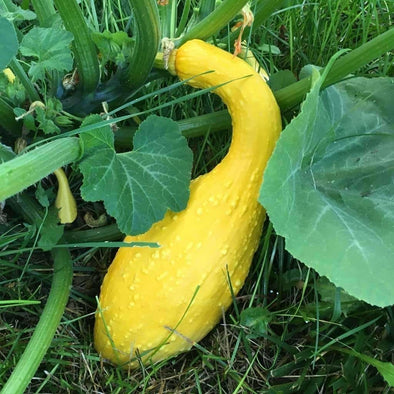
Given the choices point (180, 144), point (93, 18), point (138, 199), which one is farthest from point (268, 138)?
point (93, 18)

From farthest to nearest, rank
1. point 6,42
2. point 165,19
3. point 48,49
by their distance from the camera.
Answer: point 165,19 < point 48,49 < point 6,42

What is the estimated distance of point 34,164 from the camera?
1274 millimetres

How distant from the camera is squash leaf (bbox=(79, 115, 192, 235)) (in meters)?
1.42

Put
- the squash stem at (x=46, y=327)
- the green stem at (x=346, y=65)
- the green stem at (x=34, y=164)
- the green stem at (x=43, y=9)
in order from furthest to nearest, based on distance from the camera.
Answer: the green stem at (x=43, y=9) < the green stem at (x=346, y=65) < the squash stem at (x=46, y=327) < the green stem at (x=34, y=164)

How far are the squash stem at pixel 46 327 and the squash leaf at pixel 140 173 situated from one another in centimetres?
23

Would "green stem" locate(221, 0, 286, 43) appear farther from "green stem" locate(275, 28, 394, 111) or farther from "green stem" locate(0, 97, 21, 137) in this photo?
"green stem" locate(0, 97, 21, 137)

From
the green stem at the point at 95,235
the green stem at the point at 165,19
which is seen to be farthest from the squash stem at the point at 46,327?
the green stem at the point at 165,19

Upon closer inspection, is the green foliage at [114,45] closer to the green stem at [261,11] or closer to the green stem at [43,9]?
the green stem at [43,9]

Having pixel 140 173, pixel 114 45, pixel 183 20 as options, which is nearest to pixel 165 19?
pixel 183 20

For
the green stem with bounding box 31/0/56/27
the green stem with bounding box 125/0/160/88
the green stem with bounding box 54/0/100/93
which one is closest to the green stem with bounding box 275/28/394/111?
the green stem with bounding box 125/0/160/88

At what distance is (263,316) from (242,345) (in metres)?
0.09

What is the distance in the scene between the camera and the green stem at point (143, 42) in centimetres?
140

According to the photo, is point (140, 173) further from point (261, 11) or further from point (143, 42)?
point (261, 11)

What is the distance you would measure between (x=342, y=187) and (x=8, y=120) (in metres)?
0.77
